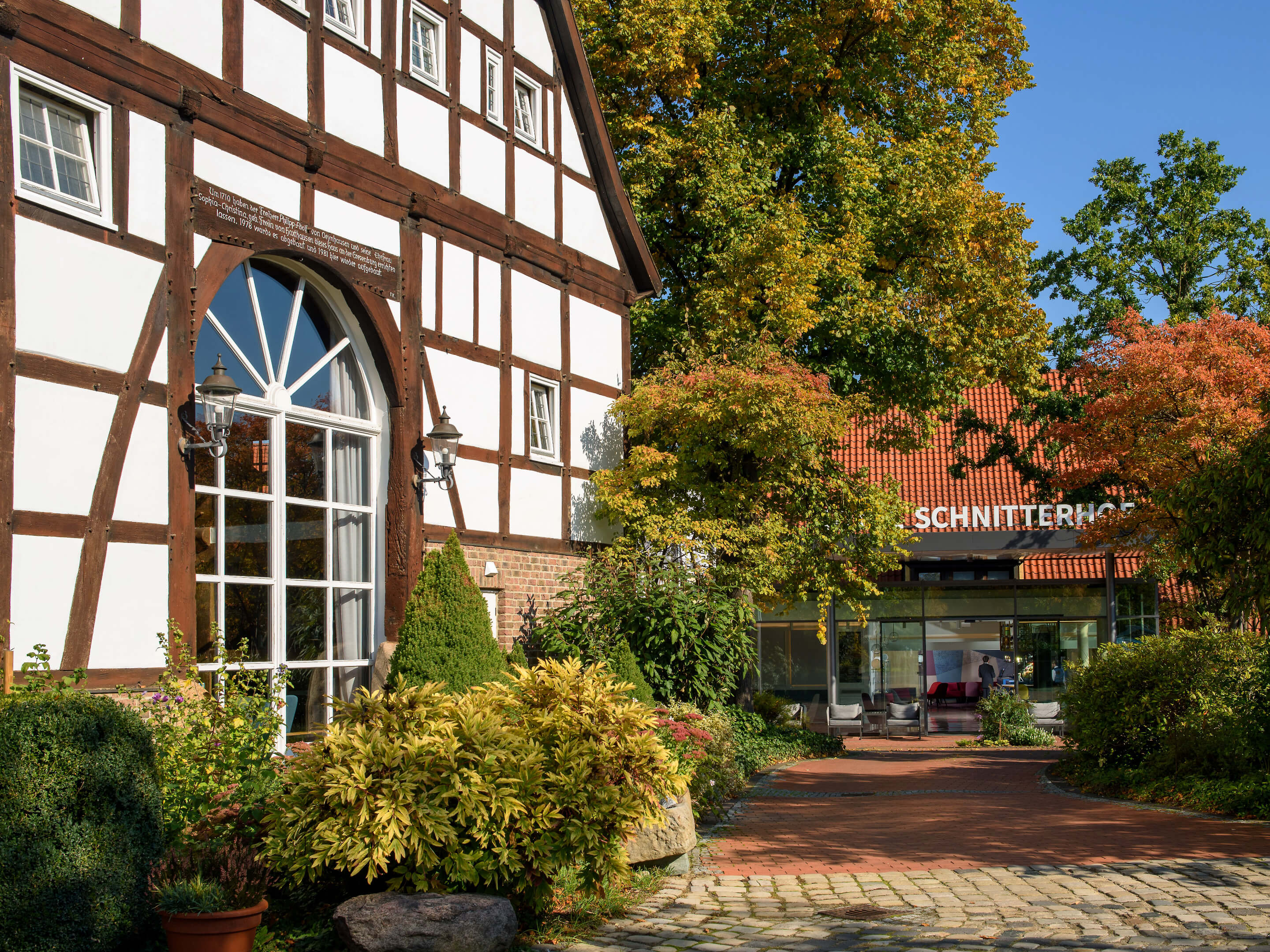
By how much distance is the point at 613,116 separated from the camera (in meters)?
19.5

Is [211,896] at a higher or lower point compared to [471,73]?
lower

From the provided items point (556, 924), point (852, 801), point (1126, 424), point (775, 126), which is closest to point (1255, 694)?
point (852, 801)

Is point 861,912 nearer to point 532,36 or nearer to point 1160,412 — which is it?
point 532,36

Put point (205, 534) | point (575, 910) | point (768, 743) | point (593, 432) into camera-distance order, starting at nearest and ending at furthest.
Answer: point (575, 910), point (205, 534), point (593, 432), point (768, 743)

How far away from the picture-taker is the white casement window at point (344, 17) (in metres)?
11.5

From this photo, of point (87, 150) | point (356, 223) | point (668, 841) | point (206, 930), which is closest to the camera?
point (206, 930)

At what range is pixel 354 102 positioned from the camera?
11.8m

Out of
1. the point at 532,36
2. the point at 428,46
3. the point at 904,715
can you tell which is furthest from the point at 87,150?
the point at 904,715

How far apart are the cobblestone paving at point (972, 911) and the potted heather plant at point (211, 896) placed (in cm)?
177

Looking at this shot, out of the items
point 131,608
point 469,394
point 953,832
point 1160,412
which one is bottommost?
point 953,832

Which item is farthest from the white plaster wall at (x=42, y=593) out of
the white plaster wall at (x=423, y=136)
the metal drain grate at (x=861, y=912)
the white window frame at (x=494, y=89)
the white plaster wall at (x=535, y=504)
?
the white window frame at (x=494, y=89)

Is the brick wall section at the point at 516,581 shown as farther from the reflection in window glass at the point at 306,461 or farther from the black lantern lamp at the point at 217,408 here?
the black lantern lamp at the point at 217,408

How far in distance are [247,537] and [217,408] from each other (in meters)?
1.43

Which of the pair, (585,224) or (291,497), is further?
(585,224)
